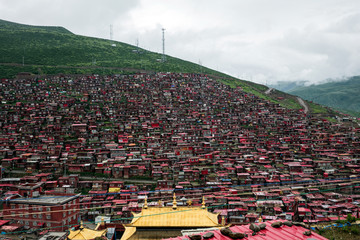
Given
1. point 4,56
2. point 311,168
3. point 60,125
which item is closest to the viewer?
point 311,168

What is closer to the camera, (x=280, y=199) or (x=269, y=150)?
(x=280, y=199)

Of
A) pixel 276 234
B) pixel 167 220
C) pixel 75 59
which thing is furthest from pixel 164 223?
pixel 75 59

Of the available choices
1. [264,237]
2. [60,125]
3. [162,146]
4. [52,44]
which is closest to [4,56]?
[52,44]

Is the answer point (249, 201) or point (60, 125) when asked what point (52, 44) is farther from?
point (249, 201)

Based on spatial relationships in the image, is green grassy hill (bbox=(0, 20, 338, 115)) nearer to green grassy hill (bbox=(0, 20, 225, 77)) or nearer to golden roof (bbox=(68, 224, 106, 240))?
green grassy hill (bbox=(0, 20, 225, 77))

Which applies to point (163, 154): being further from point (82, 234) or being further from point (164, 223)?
point (164, 223)
